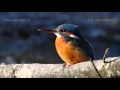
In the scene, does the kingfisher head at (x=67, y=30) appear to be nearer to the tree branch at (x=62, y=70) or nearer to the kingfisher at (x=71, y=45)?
the kingfisher at (x=71, y=45)

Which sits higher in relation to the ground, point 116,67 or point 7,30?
point 7,30

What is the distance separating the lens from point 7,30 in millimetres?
3590

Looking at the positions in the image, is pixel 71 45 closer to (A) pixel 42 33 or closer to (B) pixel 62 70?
(A) pixel 42 33

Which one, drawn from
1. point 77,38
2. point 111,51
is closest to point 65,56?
point 77,38

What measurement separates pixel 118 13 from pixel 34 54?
101cm

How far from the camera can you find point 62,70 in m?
2.96

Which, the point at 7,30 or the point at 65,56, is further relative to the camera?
the point at 7,30

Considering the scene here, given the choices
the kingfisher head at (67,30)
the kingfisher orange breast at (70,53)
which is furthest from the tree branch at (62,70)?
the kingfisher head at (67,30)

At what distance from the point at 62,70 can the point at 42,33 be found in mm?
720

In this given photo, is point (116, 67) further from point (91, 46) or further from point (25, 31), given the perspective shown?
point (25, 31)

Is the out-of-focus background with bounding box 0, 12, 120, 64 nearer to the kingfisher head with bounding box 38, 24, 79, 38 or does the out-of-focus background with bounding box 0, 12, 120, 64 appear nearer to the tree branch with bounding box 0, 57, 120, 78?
the kingfisher head with bounding box 38, 24, 79, 38

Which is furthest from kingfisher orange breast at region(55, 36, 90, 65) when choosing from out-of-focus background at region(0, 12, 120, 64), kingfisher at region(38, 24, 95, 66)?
out-of-focus background at region(0, 12, 120, 64)

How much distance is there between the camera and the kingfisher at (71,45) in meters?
3.35
